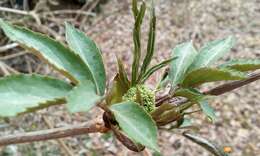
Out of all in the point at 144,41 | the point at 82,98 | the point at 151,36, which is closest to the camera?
the point at 82,98

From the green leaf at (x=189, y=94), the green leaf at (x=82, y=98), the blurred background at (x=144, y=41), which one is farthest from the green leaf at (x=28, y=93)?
the blurred background at (x=144, y=41)

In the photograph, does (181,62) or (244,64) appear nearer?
(244,64)

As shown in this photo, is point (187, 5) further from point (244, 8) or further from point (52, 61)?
point (52, 61)

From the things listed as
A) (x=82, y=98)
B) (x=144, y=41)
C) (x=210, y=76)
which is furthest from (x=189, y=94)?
(x=144, y=41)

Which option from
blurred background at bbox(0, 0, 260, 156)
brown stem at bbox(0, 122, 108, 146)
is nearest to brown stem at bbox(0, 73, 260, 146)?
brown stem at bbox(0, 122, 108, 146)

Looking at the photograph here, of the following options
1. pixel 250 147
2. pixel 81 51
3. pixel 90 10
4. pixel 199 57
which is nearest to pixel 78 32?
pixel 81 51

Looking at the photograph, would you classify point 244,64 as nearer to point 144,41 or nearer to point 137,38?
point 137,38

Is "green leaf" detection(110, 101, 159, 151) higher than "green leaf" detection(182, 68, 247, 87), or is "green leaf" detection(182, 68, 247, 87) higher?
"green leaf" detection(182, 68, 247, 87)

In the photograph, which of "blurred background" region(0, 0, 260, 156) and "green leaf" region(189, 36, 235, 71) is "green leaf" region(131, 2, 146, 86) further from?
"blurred background" region(0, 0, 260, 156)
